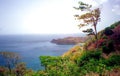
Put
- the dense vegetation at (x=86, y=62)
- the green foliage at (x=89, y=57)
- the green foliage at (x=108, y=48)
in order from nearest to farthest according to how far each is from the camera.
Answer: the dense vegetation at (x=86, y=62)
the green foliage at (x=89, y=57)
the green foliage at (x=108, y=48)

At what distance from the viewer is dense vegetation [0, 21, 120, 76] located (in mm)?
19297

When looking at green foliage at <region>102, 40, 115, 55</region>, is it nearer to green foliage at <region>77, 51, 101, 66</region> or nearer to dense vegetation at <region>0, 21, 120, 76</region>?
dense vegetation at <region>0, 21, 120, 76</region>

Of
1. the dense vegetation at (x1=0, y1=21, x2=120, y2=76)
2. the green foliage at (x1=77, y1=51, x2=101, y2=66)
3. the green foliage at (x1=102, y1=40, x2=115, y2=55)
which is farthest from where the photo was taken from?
the green foliage at (x1=102, y1=40, x2=115, y2=55)

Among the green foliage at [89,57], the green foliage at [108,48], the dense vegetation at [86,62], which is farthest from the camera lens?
the green foliage at [108,48]

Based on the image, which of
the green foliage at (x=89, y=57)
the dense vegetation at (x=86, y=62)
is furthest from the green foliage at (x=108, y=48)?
the green foliage at (x=89, y=57)

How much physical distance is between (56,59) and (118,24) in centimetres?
1819

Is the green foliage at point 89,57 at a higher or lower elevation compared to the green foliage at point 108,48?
lower

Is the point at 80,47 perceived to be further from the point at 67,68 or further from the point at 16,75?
the point at 67,68

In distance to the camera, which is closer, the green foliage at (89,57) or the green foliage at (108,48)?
the green foliage at (89,57)

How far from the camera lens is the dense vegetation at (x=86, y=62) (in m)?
19.3

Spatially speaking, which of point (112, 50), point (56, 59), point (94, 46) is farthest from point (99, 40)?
point (56, 59)

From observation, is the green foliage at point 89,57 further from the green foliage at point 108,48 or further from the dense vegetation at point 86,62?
the green foliage at point 108,48

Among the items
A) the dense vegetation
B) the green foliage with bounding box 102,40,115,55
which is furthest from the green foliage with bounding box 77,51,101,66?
the green foliage with bounding box 102,40,115,55

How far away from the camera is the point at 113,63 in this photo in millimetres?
24453
